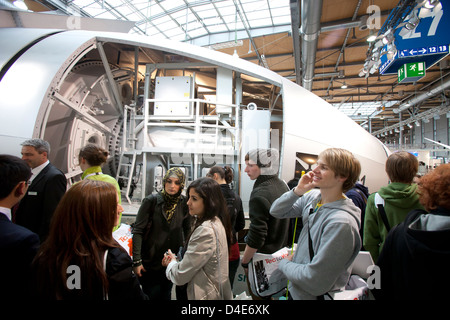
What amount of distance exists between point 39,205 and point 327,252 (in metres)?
2.74

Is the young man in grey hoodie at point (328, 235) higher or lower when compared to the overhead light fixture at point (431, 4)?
lower

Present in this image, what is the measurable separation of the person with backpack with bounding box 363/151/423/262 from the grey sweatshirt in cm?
97

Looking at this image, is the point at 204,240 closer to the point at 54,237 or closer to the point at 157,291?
the point at 54,237

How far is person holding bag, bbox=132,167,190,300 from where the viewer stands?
2336 mm

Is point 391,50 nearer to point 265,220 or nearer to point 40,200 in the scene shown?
point 265,220

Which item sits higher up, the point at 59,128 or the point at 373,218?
the point at 59,128

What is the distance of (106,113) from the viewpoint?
251 inches

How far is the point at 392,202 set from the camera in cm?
209

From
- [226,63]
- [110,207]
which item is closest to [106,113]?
[226,63]

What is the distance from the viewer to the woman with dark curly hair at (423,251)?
1.14m

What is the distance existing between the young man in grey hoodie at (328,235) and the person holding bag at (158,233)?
128cm

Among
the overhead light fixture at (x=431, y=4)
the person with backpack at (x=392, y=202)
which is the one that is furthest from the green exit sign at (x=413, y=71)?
the person with backpack at (x=392, y=202)

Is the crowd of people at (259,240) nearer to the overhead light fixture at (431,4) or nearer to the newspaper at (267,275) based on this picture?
the newspaper at (267,275)
